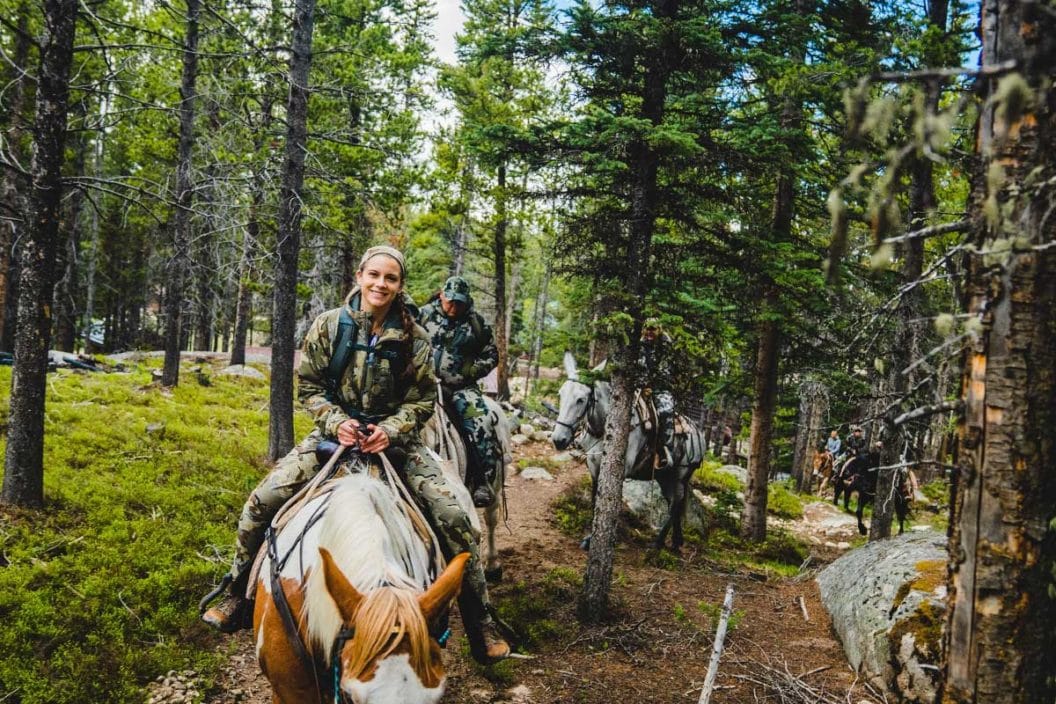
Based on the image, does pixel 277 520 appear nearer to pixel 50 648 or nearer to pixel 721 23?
pixel 50 648

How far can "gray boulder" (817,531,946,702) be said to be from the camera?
4875 millimetres

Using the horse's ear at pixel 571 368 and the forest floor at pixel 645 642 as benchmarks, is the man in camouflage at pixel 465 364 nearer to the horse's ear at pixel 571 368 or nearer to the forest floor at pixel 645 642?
the forest floor at pixel 645 642

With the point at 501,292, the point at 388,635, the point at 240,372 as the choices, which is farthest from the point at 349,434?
the point at 501,292

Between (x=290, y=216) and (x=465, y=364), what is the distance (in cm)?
467

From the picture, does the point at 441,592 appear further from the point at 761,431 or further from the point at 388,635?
the point at 761,431

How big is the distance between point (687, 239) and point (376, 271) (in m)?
4.46

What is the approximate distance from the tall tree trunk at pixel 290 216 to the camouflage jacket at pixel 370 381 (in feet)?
18.1

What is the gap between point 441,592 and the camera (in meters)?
2.46

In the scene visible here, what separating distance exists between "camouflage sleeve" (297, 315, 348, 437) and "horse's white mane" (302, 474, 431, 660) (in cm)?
60

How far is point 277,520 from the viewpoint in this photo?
3.44 m

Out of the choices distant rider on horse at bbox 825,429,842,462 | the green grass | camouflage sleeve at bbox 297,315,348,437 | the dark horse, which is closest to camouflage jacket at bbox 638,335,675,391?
camouflage sleeve at bbox 297,315,348,437

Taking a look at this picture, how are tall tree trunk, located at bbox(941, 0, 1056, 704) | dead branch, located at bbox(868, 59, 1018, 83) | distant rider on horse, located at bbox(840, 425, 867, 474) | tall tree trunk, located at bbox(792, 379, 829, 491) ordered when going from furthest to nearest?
tall tree trunk, located at bbox(792, 379, 829, 491) → distant rider on horse, located at bbox(840, 425, 867, 474) → tall tree trunk, located at bbox(941, 0, 1056, 704) → dead branch, located at bbox(868, 59, 1018, 83)

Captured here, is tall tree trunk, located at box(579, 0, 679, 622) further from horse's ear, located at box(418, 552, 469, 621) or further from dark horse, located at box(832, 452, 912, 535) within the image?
dark horse, located at box(832, 452, 912, 535)

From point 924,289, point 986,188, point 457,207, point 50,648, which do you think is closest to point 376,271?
point 986,188
